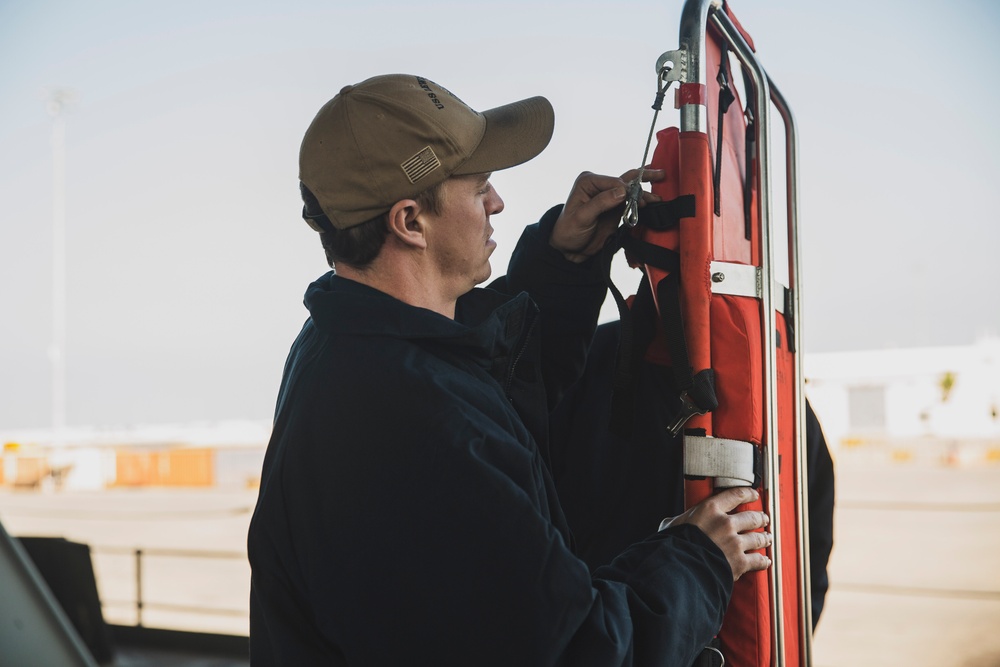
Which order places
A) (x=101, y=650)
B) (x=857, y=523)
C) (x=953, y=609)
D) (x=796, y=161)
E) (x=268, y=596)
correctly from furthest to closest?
(x=857, y=523) → (x=953, y=609) → (x=101, y=650) → (x=796, y=161) → (x=268, y=596)

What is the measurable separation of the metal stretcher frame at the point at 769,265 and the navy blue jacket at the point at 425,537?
0.78 feet

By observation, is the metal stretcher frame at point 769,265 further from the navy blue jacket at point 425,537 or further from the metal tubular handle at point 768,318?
the navy blue jacket at point 425,537

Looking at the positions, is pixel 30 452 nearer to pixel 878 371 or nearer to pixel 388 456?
pixel 388 456

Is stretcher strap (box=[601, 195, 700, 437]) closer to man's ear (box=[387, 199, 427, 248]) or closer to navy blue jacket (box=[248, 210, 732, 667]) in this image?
navy blue jacket (box=[248, 210, 732, 667])

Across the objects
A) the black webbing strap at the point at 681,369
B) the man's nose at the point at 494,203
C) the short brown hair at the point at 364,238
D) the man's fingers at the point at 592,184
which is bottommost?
the black webbing strap at the point at 681,369

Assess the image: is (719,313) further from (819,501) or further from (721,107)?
(819,501)

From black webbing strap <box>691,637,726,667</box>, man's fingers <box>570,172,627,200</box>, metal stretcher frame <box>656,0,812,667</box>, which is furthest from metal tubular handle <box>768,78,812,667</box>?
man's fingers <box>570,172,627,200</box>

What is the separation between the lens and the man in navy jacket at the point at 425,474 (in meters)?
1.15

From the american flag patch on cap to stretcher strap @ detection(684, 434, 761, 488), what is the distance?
2.00 feet

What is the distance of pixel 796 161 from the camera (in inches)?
72.3

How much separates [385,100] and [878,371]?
4308 cm

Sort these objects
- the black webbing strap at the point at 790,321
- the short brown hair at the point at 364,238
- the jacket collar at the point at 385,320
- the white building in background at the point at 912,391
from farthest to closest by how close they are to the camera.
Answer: the white building in background at the point at 912,391 → the black webbing strap at the point at 790,321 → the short brown hair at the point at 364,238 → the jacket collar at the point at 385,320

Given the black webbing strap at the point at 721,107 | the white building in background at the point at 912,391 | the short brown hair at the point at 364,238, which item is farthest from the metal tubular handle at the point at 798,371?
the white building in background at the point at 912,391

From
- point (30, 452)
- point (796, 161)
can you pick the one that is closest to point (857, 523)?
point (796, 161)
